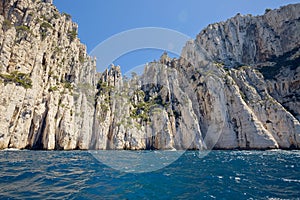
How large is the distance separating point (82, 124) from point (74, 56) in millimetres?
26318

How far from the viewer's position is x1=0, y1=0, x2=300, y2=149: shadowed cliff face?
134 ft

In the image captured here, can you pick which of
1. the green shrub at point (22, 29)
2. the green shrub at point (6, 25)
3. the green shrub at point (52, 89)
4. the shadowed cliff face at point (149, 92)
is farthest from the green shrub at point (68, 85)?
the green shrub at point (6, 25)

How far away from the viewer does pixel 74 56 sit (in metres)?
61.9

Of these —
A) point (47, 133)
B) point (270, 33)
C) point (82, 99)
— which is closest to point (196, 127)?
point (82, 99)

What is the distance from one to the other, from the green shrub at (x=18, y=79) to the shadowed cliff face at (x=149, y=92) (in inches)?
9.1

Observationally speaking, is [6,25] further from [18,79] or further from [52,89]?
[52,89]

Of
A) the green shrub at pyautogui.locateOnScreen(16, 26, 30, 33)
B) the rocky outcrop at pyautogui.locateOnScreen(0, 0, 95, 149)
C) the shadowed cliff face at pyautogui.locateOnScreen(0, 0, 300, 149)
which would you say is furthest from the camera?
the green shrub at pyautogui.locateOnScreen(16, 26, 30, 33)

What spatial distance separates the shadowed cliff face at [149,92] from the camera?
40.9 metres

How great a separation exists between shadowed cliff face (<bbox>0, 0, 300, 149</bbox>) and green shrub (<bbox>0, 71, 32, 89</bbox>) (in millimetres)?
231

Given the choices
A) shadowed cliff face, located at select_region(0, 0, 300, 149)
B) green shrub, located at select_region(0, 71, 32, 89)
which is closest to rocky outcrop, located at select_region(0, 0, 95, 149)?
green shrub, located at select_region(0, 71, 32, 89)

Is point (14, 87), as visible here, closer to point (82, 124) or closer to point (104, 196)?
point (82, 124)

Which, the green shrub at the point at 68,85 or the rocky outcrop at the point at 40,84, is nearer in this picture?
the rocky outcrop at the point at 40,84

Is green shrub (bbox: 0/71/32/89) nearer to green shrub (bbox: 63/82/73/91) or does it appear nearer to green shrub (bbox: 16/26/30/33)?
green shrub (bbox: 63/82/73/91)

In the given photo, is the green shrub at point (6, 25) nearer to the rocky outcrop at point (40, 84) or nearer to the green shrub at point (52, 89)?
the rocky outcrop at point (40, 84)
